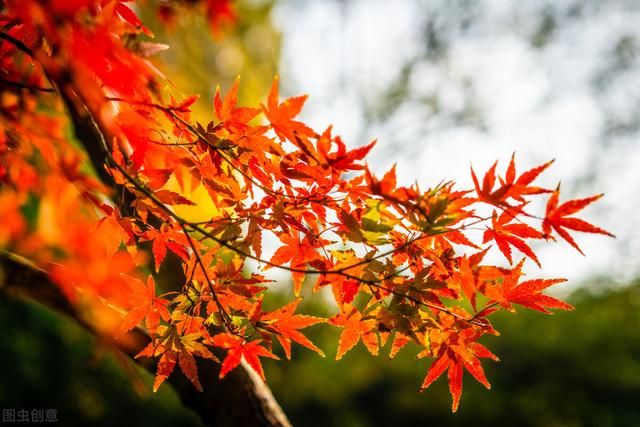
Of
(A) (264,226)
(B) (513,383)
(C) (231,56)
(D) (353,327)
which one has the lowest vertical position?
(B) (513,383)

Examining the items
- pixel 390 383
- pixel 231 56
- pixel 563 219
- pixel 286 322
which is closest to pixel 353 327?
pixel 286 322

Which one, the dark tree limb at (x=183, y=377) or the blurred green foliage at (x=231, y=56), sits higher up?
the blurred green foliage at (x=231, y=56)

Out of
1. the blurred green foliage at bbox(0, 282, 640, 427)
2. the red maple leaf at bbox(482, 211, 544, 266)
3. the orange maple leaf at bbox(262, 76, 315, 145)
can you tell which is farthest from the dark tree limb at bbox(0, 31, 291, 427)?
the blurred green foliage at bbox(0, 282, 640, 427)

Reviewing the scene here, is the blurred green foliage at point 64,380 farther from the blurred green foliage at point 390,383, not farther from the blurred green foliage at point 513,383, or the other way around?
the blurred green foliage at point 513,383

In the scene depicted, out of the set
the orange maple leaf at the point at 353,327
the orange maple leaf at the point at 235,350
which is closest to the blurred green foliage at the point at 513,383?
the orange maple leaf at the point at 353,327

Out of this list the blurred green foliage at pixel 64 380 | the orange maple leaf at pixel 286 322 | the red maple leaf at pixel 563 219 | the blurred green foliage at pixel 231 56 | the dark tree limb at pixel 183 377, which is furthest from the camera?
the blurred green foliage at pixel 231 56

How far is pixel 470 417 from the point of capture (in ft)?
10.8

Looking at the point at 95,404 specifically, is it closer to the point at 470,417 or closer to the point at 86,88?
the point at 470,417

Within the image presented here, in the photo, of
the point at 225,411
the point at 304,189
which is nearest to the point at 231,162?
the point at 304,189

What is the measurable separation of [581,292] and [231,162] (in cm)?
427

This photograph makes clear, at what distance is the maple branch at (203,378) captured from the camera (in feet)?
3.53

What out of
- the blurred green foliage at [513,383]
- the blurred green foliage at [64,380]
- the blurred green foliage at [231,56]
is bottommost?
the blurred green foliage at [513,383]

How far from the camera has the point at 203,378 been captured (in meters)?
1.13

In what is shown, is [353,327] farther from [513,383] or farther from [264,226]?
[513,383]
